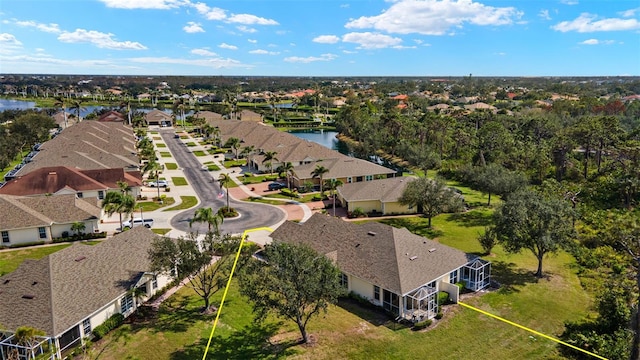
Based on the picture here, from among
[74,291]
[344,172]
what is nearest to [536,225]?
[74,291]

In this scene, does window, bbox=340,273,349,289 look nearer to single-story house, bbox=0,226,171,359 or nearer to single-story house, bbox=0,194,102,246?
single-story house, bbox=0,226,171,359

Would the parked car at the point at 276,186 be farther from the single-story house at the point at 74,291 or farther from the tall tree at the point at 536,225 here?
the tall tree at the point at 536,225

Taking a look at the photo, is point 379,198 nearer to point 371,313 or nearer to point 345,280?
point 345,280

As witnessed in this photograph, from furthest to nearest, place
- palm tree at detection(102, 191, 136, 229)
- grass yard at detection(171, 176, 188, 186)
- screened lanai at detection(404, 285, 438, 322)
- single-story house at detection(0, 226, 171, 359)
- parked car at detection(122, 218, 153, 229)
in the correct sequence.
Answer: grass yard at detection(171, 176, 188, 186)
parked car at detection(122, 218, 153, 229)
palm tree at detection(102, 191, 136, 229)
screened lanai at detection(404, 285, 438, 322)
single-story house at detection(0, 226, 171, 359)

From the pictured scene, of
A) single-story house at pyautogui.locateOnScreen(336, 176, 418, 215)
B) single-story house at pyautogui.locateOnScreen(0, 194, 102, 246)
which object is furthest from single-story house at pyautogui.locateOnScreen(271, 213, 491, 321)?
single-story house at pyautogui.locateOnScreen(0, 194, 102, 246)

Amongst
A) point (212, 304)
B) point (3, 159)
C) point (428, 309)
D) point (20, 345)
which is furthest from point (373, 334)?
point (3, 159)

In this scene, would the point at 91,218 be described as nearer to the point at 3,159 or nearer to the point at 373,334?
the point at 373,334

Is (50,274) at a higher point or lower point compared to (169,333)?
higher
